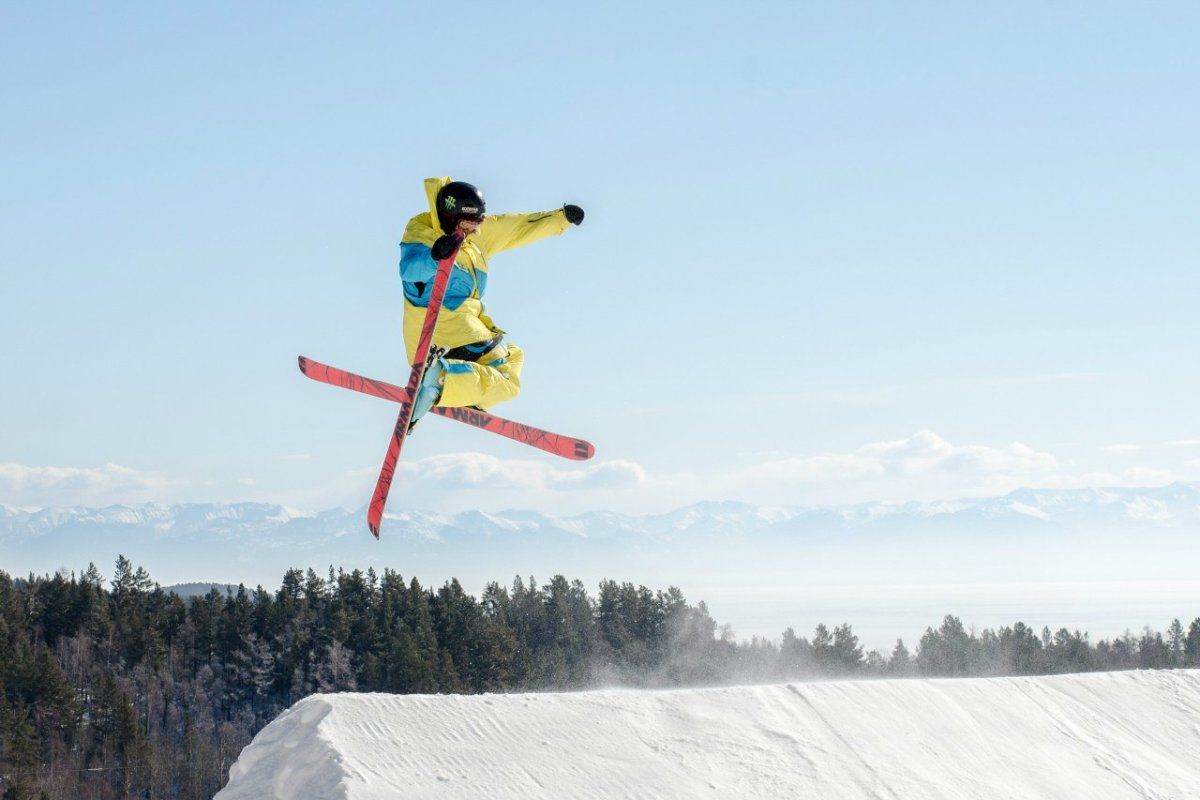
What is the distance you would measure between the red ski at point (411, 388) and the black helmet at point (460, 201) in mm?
165

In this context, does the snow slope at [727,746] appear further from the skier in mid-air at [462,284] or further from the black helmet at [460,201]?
the black helmet at [460,201]

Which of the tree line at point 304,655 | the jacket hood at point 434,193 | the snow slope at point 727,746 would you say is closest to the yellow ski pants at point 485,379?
the jacket hood at point 434,193

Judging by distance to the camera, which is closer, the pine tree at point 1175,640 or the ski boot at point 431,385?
the ski boot at point 431,385

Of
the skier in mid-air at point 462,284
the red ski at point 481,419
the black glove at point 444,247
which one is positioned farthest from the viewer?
the red ski at point 481,419

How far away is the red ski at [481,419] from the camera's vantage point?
9383mm

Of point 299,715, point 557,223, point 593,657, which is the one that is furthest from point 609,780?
point 593,657

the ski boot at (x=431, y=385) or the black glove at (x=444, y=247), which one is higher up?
the black glove at (x=444, y=247)

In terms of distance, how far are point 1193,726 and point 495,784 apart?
856cm

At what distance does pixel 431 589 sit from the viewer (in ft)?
217

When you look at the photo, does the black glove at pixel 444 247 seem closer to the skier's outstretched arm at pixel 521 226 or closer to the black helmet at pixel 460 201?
the black helmet at pixel 460 201

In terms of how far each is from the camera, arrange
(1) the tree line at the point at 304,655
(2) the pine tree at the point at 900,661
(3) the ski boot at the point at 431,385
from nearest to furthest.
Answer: (3) the ski boot at the point at 431,385 → (1) the tree line at the point at 304,655 → (2) the pine tree at the point at 900,661

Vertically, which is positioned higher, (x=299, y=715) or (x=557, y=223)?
(x=557, y=223)

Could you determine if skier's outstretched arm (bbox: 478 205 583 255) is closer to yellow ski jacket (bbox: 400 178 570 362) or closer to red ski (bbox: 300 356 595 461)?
yellow ski jacket (bbox: 400 178 570 362)

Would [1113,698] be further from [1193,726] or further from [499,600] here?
[499,600]
